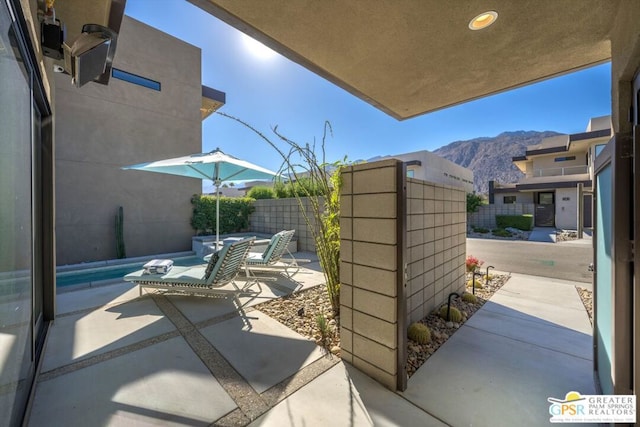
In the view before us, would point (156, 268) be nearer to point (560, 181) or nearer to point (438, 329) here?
point (438, 329)

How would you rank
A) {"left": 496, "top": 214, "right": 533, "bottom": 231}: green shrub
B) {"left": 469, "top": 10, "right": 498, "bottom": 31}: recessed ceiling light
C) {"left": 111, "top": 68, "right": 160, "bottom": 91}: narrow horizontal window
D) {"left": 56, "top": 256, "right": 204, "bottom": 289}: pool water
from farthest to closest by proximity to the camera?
{"left": 496, "top": 214, "right": 533, "bottom": 231}: green shrub → {"left": 111, "top": 68, "right": 160, "bottom": 91}: narrow horizontal window → {"left": 56, "top": 256, "right": 204, "bottom": 289}: pool water → {"left": 469, "top": 10, "right": 498, "bottom": 31}: recessed ceiling light

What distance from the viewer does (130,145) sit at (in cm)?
810

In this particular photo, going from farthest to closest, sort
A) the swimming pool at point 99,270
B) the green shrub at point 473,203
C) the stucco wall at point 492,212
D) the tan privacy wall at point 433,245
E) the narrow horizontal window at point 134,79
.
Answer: the green shrub at point 473,203 → the stucco wall at point 492,212 → the narrow horizontal window at point 134,79 → the swimming pool at point 99,270 → the tan privacy wall at point 433,245

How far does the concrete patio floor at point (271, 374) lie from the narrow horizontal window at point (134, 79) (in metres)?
7.68

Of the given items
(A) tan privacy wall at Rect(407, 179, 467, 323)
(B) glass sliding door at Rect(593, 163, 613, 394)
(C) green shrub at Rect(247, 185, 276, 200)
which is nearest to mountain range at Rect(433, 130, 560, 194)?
(C) green shrub at Rect(247, 185, 276, 200)

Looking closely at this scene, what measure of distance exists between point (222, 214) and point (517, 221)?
17147 mm

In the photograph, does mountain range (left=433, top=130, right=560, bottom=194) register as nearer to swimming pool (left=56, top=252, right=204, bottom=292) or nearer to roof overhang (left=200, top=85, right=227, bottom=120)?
roof overhang (left=200, top=85, right=227, bottom=120)

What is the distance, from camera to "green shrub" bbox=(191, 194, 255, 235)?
9453 millimetres

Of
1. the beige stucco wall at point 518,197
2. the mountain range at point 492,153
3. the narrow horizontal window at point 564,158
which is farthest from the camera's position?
the mountain range at point 492,153

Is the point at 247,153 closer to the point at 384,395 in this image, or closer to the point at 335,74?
the point at 335,74

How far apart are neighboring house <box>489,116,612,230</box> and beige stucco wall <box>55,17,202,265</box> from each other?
2037 cm

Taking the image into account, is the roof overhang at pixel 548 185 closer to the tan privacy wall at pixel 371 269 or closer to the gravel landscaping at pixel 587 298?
the gravel landscaping at pixel 587 298

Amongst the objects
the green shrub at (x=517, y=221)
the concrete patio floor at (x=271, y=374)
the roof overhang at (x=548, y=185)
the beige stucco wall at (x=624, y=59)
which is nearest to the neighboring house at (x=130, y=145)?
the concrete patio floor at (x=271, y=374)

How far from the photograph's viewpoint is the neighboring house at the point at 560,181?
15.8 m
